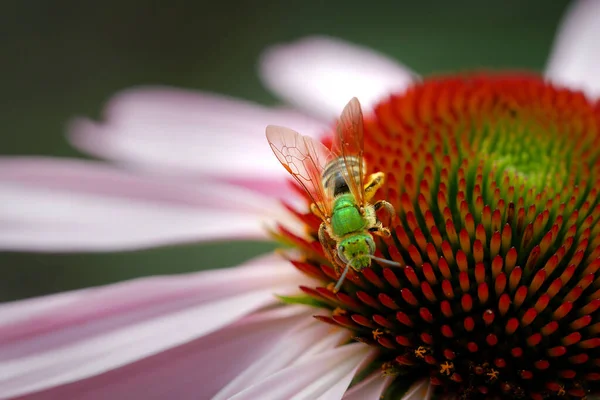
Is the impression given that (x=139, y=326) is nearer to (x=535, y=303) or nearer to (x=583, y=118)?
(x=535, y=303)

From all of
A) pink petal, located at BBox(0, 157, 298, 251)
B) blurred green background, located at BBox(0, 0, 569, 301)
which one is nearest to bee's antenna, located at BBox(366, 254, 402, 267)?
pink petal, located at BBox(0, 157, 298, 251)

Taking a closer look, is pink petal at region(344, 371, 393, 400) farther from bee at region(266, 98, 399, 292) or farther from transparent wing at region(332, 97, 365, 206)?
transparent wing at region(332, 97, 365, 206)

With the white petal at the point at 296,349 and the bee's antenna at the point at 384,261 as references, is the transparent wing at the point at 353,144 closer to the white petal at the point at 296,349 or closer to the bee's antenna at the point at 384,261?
the bee's antenna at the point at 384,261

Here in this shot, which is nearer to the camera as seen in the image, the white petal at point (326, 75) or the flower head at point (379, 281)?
the flower head at point (379, 281)

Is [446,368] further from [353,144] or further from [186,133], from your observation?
[186,133]

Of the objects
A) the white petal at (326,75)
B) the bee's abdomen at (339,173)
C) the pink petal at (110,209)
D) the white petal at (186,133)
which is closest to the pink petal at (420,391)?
the bee's abdomen at (339,173)

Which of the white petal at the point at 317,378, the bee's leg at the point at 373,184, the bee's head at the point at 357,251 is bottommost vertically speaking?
the white petal at the point at 317,378
